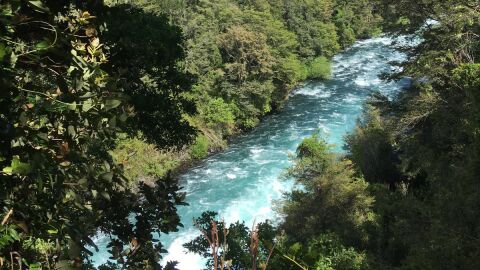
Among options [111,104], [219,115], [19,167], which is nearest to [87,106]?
[111,104]

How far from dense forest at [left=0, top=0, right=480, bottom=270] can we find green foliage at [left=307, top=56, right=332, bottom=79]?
0.51 ft

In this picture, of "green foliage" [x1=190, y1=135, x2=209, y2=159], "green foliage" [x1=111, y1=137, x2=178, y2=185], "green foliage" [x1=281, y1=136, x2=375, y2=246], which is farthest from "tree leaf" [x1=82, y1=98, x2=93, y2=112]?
"green foliage" [x1=190, y1=135, x2=209, y2=159]

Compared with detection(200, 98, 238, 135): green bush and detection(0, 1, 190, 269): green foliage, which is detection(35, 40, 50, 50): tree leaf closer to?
detection(0, 1, 190, 269): green foliage

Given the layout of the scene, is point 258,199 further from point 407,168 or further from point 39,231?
point 39,231

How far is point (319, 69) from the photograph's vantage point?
42.0 m

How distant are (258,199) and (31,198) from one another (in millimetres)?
20038

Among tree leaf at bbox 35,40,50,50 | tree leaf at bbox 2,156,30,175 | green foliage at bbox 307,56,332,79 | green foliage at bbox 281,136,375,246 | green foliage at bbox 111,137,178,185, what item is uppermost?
tree leaf at bbox 35,40,50,50

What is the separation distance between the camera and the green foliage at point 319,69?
137 ft

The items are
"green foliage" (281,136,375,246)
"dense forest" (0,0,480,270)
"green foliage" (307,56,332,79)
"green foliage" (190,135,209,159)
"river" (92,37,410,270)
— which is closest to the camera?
"dense forest" (0,0,480,270)

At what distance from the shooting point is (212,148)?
1121 inches

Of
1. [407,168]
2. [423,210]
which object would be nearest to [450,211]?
[423,210]

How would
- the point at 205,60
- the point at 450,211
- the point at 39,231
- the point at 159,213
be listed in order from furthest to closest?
the point at 205,60 < the point at 450,211 < the point at 159,213 < the point at 39,231

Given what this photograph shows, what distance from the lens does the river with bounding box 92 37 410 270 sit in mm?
20453

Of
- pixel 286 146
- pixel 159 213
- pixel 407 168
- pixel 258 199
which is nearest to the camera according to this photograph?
pixel 159 213
